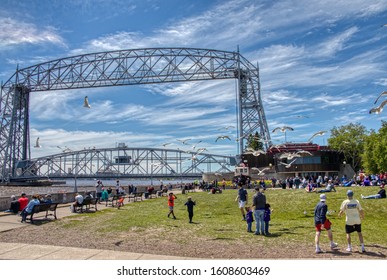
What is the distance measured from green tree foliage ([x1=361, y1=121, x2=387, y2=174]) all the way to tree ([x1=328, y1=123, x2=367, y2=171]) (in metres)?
11.4

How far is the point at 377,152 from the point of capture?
53.9 meters

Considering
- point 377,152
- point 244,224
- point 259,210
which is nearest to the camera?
point 259,210

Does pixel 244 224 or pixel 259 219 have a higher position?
pixel 259 219

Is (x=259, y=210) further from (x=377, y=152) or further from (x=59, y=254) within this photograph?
(x=377, y=152)

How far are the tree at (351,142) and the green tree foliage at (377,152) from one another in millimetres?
11384

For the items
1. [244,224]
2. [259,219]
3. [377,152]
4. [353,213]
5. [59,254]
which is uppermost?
[377,152]

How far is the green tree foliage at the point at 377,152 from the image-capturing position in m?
52.8

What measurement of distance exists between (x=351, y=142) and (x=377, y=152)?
19.8 m

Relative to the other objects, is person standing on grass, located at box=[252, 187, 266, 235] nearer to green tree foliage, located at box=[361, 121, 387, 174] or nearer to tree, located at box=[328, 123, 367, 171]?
green tree foliage, located at box=[361, 121, 387, 174]

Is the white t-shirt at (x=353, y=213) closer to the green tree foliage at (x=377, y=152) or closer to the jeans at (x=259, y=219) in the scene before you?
the jeans at (x=259, y=219)

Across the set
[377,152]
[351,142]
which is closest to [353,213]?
[377,152]

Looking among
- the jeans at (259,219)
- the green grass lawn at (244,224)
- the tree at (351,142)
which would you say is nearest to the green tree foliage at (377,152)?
the tree at (351,142)

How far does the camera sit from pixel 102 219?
60.0ft

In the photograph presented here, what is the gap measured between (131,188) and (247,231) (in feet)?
86.5
